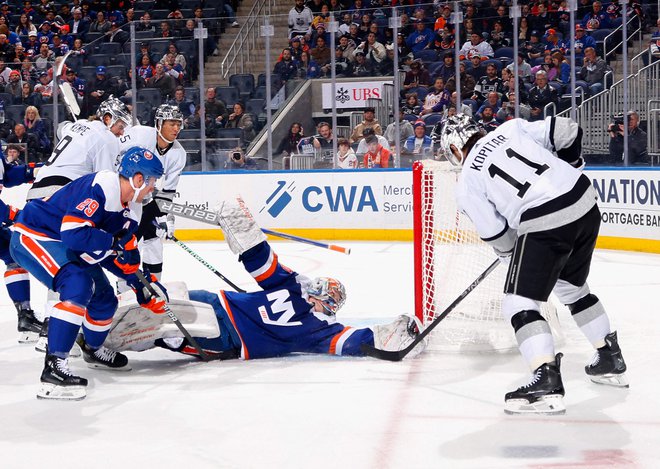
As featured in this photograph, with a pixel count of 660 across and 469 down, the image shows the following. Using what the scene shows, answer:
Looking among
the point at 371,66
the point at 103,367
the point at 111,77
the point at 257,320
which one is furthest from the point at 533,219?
the point at 111,77

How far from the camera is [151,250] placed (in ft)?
19.9

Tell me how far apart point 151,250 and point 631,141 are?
469cm

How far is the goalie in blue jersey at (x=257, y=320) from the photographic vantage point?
4.21 metres

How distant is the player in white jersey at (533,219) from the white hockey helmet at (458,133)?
0.26 ft

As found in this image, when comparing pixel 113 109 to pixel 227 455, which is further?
pixel 113 109

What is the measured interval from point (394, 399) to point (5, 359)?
1.94 meters

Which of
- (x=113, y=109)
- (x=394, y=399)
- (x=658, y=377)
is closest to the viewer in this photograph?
(x=394, y=399)

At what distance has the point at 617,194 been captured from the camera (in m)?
8.53

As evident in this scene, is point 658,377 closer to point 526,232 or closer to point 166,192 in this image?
point 526,232

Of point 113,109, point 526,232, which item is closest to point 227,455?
point 526,232

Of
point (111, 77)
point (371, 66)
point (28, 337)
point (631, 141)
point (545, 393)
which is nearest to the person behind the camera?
point (545, 393)

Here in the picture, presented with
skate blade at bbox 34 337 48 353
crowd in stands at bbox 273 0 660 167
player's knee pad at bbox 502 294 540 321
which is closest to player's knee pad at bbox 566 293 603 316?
player's knee pad at bbox 502 294 540 321

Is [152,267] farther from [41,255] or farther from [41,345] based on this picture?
[41,255]

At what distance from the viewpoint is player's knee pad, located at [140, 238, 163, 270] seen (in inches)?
238
